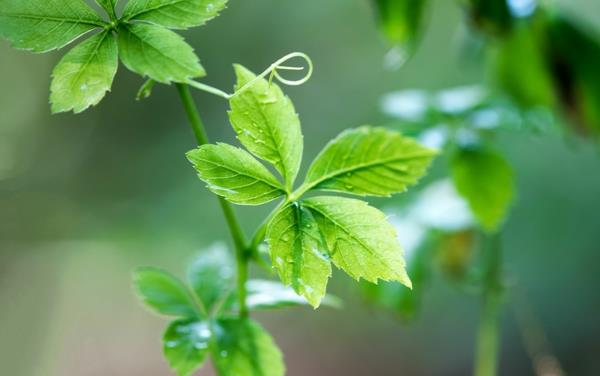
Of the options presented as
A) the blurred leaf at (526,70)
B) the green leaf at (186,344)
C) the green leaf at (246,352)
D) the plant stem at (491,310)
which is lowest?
the plant stem at (491,310)

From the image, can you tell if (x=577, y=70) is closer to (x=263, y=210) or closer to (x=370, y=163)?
(x=370, y=163)

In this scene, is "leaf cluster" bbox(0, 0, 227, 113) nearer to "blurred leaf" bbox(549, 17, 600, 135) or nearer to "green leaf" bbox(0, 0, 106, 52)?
"green leaf" bbox(0, 0, 106, 52)

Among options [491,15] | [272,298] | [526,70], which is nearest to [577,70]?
[526,70]

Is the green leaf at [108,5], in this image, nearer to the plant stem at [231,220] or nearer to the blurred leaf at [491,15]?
the plant stem at [231,220]

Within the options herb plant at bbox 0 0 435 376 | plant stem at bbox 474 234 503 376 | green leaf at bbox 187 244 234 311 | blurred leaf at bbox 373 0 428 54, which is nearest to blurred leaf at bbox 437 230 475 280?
plant stem at bbox 474 234 503 376

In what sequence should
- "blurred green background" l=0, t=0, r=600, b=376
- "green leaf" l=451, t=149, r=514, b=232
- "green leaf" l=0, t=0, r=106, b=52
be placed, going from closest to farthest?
"green leaf" l=0, t=0, r=106, b=52 → "green leaf" l=451, t=149, r=514, b=232 → "blurred green background" l=0, t=0, r=600, b=376

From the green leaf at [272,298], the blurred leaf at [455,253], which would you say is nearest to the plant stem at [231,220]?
the green leaf at [272,298]

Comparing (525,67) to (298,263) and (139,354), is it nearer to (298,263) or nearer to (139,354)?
(298,263)
